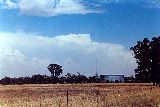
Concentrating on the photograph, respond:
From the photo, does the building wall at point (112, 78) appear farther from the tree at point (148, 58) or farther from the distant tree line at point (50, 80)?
the tree at point (148, 58)

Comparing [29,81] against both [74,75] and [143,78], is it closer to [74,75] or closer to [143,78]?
[74,75]

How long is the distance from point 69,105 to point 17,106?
111 inches

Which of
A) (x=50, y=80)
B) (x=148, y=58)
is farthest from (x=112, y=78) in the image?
(x=148, y=58)

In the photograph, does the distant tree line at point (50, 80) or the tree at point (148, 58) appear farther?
the distant tree line at point (50, 80)

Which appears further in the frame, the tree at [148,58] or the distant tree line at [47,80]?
the distant tree line at [47,80]

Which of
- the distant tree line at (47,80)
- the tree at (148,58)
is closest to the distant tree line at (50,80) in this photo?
the distant tree line at (47,80)

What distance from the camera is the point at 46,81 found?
129000 millimetres

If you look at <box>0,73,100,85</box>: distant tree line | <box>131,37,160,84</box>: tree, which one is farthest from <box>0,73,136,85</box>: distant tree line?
<box>131,37,160,84</box>: tree

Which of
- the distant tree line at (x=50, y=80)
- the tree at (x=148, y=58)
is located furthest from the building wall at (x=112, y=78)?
the tree at (x=148, y=58)

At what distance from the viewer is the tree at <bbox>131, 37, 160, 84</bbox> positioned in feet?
237

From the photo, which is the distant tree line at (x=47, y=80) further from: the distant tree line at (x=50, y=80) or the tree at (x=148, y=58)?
the tree at (x=148, y=58)

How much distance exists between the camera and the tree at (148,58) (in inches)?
2840

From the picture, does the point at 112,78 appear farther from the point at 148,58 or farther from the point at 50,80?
the point at 148,58

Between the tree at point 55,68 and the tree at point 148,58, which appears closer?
the tree at point 148,58
